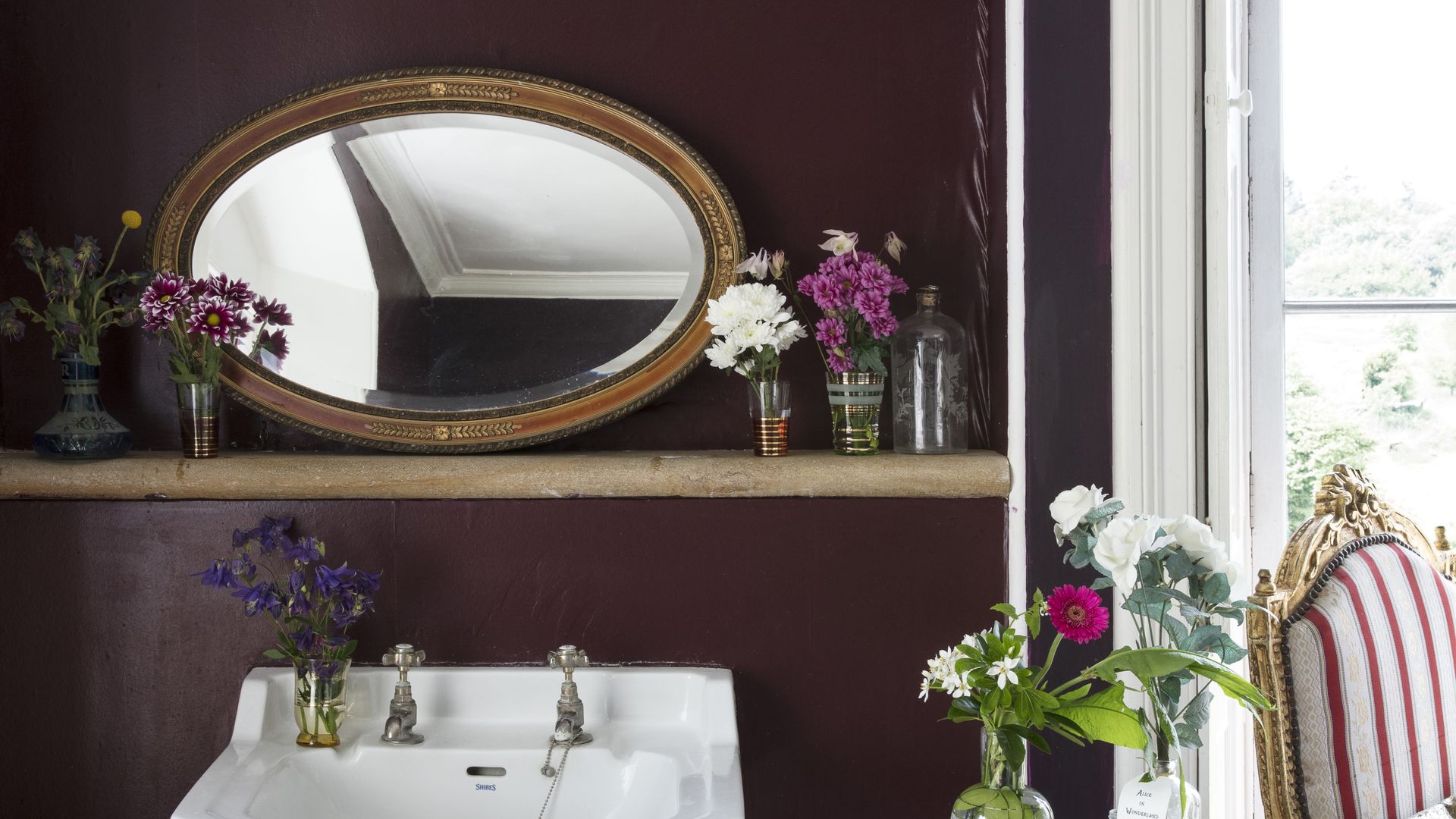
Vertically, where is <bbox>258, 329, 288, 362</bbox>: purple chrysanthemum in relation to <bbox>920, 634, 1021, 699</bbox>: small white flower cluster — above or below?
above

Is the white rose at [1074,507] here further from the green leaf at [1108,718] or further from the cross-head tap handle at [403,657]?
the cross-head tap handle at [403,657]

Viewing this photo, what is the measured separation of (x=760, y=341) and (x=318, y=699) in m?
0.78

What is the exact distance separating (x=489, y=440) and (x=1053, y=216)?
867mm

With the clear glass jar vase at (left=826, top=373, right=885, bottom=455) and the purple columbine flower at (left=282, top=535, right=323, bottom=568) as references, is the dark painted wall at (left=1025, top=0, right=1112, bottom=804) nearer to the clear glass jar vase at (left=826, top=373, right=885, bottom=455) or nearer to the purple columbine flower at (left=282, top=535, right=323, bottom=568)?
the clear glass jar vase at (left=826, top=373, right=885, bottom=455)

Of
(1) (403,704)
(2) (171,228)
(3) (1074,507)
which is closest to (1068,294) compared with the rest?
(3) (1074,507)

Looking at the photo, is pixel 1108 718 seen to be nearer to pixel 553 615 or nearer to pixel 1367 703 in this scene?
pixel 1367 703

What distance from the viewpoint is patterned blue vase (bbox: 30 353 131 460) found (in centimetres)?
151

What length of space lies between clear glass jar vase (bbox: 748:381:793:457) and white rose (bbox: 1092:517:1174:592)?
25.9 inches

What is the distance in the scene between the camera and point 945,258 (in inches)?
65.1

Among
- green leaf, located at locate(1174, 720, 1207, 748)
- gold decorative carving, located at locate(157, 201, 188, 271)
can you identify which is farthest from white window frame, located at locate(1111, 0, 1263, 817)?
gold decorative carving, located at locate(157, 201, 188, 271)

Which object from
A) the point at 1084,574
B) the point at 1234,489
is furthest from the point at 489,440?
the point at 1234,489

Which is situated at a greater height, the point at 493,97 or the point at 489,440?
the point at 493,97

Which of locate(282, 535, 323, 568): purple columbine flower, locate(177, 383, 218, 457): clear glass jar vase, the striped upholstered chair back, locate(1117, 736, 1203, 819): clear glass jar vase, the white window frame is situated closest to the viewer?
locate(1117, 736, 1203, 819): clear glass jar vase

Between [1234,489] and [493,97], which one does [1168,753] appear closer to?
[1234,489]
